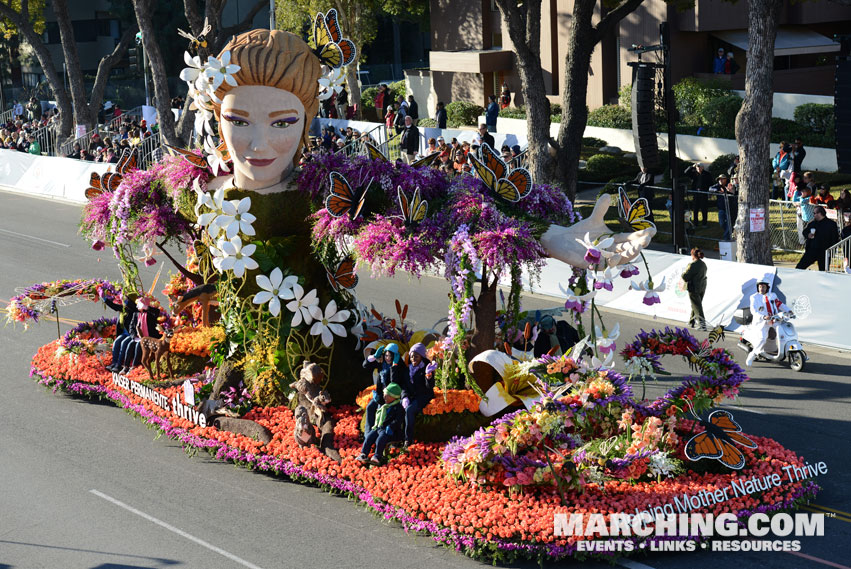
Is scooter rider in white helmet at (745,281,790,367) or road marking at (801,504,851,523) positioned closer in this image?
road marking at (801,504,851,523)

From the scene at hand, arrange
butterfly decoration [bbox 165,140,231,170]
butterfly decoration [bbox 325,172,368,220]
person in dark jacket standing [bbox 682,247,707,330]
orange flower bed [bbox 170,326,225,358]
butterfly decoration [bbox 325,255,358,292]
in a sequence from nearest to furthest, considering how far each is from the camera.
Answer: butterfly decoration [bbox 325,172,368,220] < butterfly decoration [bbox 325,255,358,292] < butterfly decoration [bbox 165,140,231,170] < orange flower bed [bbox 170,326,225,358] < person in dark jacket standing [bbox 682,247,707,330]

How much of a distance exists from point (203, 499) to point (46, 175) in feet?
83.8

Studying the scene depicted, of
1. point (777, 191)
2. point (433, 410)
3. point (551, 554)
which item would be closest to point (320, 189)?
point (433, 410)

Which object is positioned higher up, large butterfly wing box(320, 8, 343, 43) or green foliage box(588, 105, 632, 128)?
large butterfly wing box(320, 8, 343, 43)

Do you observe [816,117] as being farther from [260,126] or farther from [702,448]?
[260,126]

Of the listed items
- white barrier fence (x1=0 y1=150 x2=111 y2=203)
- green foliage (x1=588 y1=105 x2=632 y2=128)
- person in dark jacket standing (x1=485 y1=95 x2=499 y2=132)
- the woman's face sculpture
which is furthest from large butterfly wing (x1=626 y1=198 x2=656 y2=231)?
white barrier fence (x1=0 y1=150 x2=111 y2=203)

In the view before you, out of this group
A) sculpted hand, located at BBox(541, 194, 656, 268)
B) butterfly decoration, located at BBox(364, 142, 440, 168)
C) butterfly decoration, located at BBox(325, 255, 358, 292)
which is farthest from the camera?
butterfly decoration, located at BBox(325, 255, 358, 292)

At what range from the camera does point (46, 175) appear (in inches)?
1390

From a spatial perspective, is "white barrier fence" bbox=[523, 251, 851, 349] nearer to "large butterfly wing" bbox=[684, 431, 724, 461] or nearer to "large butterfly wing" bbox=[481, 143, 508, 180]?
"large butterfly wing" bbox=[684, 431, 724, 461]

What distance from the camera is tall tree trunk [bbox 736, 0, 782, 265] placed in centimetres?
1964

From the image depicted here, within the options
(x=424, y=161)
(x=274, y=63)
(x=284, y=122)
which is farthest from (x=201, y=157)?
(x=424, y=161)

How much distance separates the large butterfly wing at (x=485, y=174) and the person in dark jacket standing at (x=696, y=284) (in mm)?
7031

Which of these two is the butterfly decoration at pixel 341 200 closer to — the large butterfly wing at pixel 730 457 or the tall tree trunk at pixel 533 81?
the large butterfly wing at pixel 730 457

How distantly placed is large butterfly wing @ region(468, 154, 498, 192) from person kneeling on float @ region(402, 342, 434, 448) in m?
2.10
